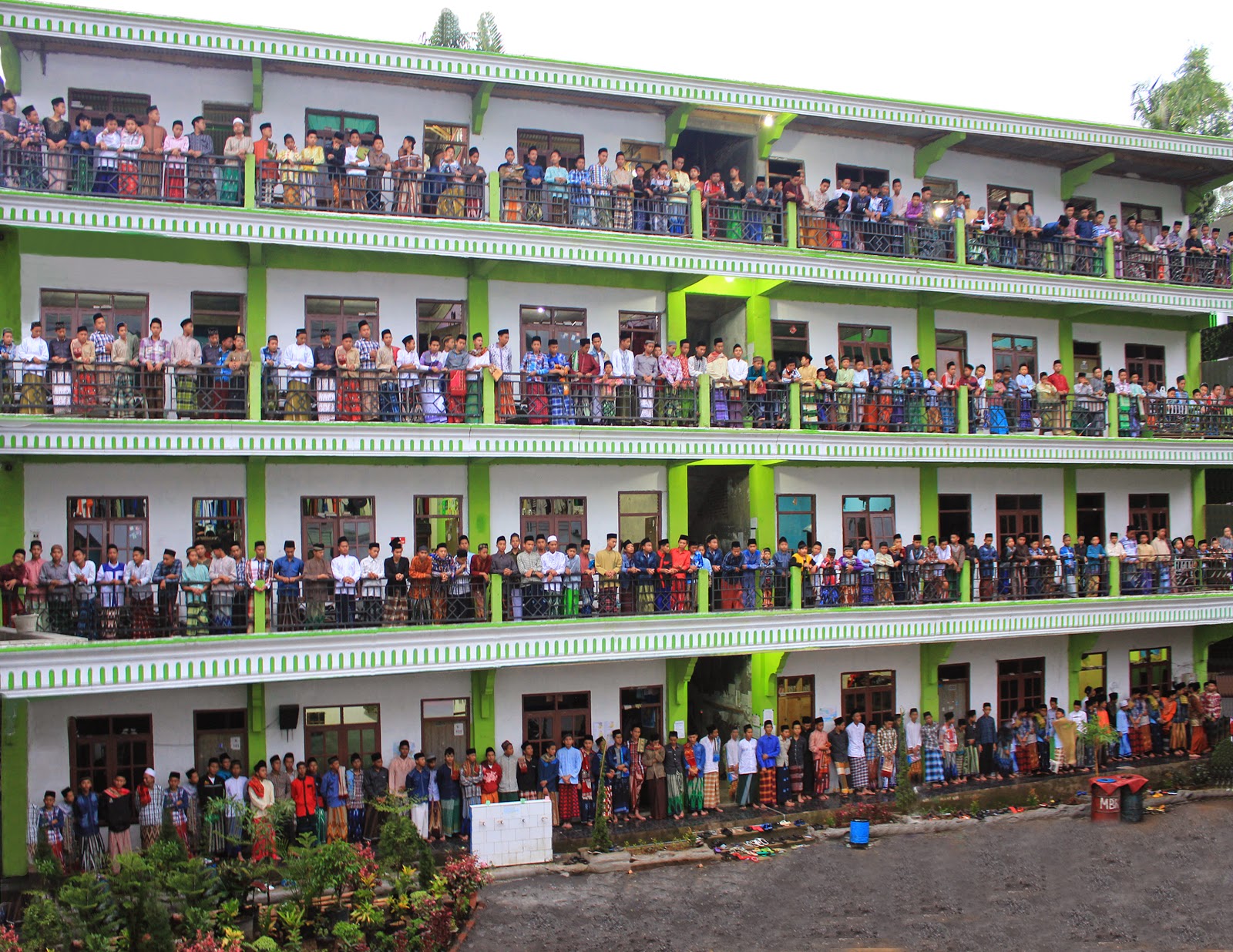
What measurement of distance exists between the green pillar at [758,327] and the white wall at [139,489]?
912 cm

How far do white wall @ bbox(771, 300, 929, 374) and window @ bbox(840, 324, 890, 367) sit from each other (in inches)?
3.3

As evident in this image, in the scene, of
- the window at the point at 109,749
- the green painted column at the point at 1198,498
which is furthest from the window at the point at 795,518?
the window at the point at 109,749

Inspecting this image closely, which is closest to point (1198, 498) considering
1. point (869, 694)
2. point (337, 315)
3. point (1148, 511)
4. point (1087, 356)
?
point (1148, 511)

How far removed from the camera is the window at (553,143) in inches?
800

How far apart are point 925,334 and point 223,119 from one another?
13758mm

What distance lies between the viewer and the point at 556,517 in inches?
776

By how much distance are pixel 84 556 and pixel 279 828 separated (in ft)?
16.5

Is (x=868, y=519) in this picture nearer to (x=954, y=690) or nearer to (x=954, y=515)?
(x=954, y=515)

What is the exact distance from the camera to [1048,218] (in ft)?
79.8

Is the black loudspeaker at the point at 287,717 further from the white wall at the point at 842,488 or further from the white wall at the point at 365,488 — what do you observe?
the white wall at the point at 842,488

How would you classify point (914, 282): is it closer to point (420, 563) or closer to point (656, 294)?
point (656, 294)

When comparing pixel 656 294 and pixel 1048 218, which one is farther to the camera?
pixel 1048 218

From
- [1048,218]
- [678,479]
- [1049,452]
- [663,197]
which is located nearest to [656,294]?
[663,197]

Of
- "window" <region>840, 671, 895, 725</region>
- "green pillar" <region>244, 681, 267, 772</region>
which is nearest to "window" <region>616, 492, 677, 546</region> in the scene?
"window" <region>840, 671, 895, 725</region>
